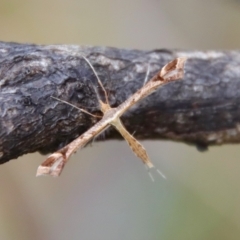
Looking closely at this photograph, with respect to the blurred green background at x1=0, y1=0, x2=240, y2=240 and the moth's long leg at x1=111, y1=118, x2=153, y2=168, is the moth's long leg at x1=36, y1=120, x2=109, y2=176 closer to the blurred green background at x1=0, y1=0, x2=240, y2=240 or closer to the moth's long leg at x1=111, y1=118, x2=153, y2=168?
the moth's long leg at x1=111, y1=118, x2=153, y2=168

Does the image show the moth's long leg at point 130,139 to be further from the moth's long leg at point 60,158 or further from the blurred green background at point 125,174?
the blurred green background at point 125,174

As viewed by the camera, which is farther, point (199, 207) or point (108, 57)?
point (199, 207)

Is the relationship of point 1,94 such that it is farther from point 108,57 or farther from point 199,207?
point 199,207

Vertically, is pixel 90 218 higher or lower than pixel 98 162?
lower

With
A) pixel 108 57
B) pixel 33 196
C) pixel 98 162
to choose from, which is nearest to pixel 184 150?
pixel 98 162

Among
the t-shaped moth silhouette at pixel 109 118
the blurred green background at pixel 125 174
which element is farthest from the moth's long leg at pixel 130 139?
the blurred green background at pixel 125 174

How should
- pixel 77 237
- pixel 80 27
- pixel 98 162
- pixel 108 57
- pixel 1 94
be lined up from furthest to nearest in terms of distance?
1. pixel 80 27
2. pixel 98 162
3. pixel 77 237
4. pixel 108 57
5. pixel 1 94
